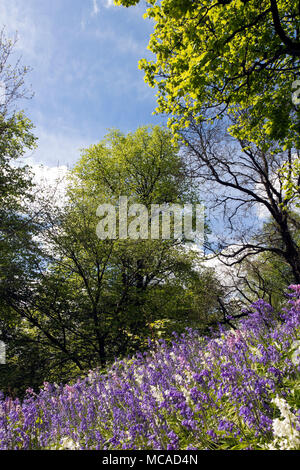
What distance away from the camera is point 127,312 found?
13.6 metres

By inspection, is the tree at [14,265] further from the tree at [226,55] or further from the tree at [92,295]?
the tree at [226,55]

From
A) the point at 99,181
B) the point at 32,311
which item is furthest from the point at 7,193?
the point at 32,311

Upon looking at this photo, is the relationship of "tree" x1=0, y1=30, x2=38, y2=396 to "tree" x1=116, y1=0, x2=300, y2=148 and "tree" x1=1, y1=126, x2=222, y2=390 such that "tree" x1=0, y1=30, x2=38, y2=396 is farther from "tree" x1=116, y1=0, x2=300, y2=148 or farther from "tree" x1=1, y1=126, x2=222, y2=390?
"tree" x1=116, y1=0, x2=300, y2=148

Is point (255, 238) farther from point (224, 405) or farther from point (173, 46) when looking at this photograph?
point (224, 405)

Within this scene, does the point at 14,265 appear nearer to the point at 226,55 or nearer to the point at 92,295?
the point at 92,295

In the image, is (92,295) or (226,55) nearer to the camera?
(226,55)

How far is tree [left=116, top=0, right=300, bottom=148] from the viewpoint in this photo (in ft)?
22.0

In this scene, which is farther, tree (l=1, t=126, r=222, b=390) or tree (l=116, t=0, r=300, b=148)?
tree (l=1, t=126, r=222, b=390)

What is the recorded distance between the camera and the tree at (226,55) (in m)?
6.69

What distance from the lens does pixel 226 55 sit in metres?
8.54

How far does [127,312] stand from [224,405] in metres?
10.2

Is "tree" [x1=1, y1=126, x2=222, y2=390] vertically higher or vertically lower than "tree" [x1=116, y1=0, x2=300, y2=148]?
lower

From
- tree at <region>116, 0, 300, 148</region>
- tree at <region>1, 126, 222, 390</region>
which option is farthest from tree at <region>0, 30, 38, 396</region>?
tree at <region>116, 0, 300, 148</region>

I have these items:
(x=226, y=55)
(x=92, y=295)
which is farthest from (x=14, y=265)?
(x=226, y=55)
